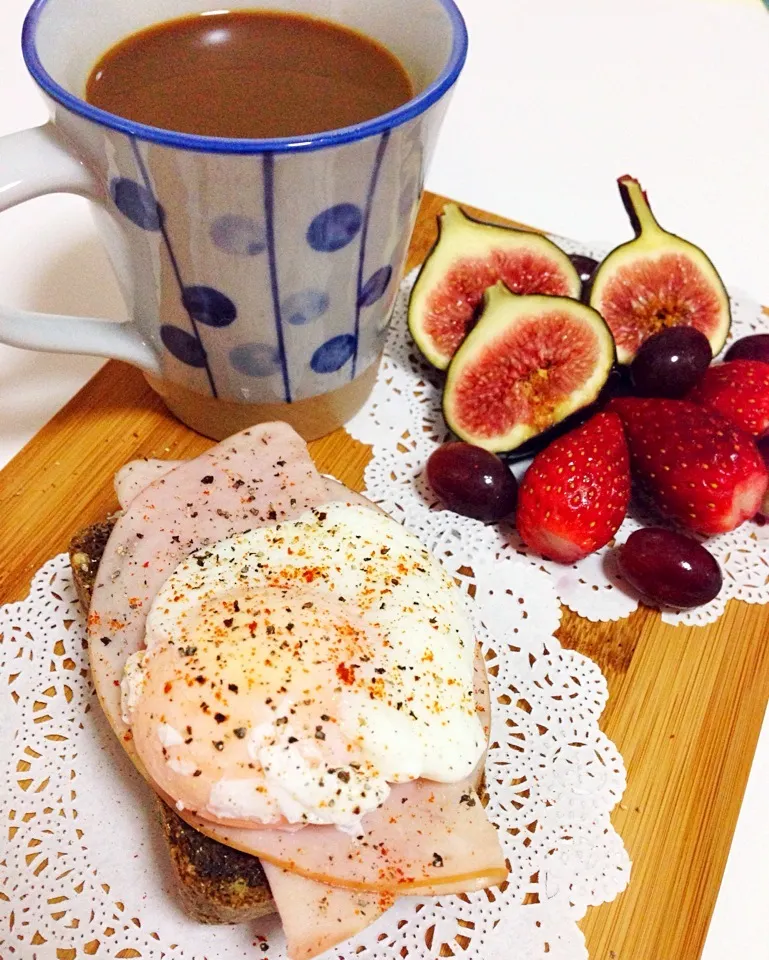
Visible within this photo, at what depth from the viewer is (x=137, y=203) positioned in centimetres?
118

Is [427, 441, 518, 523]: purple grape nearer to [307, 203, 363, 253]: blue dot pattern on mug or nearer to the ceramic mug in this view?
the ceramic mug

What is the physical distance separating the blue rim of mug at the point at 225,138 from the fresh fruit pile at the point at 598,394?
60 centimetres

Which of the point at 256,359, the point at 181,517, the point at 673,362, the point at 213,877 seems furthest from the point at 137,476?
the point at 673,362

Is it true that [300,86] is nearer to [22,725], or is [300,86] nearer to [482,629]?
[482,629]

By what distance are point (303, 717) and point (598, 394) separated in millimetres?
912

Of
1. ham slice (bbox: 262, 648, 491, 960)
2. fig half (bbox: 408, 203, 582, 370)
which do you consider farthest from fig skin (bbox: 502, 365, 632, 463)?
ham slice (bbox: 262, 648, 491, 960)

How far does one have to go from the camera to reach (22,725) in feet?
4.15

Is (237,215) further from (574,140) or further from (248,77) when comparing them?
(574,140)

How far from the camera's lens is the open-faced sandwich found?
3.45ft

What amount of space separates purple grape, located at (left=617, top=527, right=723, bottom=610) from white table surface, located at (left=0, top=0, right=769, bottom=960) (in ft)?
3.19

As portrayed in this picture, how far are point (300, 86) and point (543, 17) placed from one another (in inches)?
81.0

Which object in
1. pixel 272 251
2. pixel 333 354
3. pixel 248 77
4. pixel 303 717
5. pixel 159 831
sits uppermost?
pixel 248 77

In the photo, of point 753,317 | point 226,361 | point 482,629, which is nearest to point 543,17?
point 753,317

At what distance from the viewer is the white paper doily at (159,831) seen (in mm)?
1117
